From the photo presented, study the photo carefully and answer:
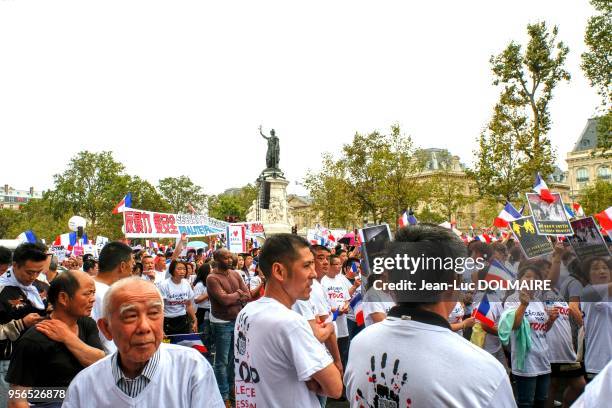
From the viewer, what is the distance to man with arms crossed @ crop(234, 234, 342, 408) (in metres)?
2.71

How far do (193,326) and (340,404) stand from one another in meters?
2.65

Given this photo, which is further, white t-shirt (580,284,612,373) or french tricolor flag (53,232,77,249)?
french tricolor flag (53,232,77,249)

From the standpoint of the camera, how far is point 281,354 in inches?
109

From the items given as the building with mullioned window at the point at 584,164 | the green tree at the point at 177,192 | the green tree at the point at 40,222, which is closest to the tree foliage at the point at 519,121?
the green tree at the point at 40,222

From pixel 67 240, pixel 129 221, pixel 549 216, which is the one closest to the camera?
pixel 549 216

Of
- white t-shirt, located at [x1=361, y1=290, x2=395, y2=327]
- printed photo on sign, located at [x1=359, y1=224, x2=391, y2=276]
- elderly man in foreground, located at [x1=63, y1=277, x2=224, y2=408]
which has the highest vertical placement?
printed photo on sign, located at [x1=359, y1=224, x2=391, y2=276]

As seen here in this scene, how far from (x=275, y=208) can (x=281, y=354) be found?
92.6 feet

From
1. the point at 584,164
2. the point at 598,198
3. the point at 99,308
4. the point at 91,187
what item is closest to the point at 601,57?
the point at 99,308

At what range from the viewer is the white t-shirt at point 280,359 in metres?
2.71

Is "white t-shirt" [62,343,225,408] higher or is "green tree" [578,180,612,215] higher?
"green tree" [578,180,612,215]

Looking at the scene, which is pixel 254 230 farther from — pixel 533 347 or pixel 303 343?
pixel 303 343

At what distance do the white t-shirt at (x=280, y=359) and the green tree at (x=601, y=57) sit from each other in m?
21.3

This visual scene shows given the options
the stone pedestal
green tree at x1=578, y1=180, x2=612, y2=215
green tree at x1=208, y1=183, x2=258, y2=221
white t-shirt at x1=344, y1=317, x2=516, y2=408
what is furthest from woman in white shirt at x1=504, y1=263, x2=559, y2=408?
green tree at x1=208, y1=183, x2=258, y2=221

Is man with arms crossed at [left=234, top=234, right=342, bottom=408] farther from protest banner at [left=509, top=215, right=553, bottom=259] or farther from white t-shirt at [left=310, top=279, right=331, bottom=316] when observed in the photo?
protest banner at [left=509, top=215, right=553, bottom=259]
